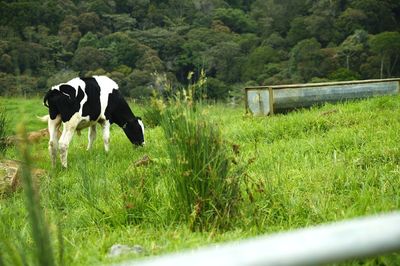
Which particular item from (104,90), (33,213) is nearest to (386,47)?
(104,90)

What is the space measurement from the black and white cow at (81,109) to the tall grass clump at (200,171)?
4.27 m

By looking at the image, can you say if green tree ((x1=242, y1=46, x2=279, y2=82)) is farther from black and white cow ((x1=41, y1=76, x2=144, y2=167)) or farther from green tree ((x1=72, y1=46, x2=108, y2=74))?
black and white cow ((x1=41, y1=76, x2=144, y2=167))

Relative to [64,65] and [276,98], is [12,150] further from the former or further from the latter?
[64,65]

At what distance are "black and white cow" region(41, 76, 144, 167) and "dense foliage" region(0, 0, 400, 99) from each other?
22.4m

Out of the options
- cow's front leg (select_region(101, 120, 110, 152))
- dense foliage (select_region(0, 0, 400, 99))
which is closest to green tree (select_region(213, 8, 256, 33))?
dense foliage (select_region(0, 0, 400, 99))

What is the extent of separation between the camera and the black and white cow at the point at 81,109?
7559 millimetres

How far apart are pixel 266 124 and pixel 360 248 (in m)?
7.84

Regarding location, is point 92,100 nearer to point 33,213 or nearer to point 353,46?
point 33,213

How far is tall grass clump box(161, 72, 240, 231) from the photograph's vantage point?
11.4ft

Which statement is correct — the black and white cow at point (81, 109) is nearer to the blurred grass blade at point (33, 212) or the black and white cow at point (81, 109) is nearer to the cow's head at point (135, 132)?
the cow's head at point (135, 132)

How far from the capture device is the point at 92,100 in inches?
322

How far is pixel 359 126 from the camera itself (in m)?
7.39

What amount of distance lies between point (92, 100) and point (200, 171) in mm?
5081

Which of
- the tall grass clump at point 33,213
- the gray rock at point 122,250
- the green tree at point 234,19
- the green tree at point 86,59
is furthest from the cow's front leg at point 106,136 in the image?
the green tree at point 234,19
